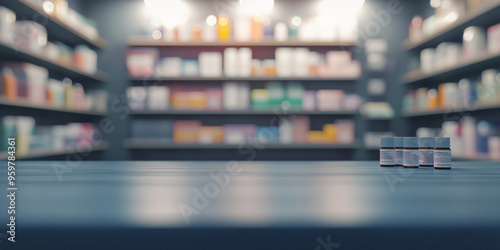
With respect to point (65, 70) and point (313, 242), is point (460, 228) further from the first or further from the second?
point (65, 70)

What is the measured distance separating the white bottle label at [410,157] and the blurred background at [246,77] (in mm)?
2553

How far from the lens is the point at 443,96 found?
3.45m

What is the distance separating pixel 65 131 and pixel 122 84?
1203 mm

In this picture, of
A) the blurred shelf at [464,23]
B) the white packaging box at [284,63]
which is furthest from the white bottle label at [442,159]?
the white packaging box at [284,63]

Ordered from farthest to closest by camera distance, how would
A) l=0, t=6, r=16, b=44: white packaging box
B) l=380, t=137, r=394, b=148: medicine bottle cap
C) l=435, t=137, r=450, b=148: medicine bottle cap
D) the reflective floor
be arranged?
l=0, t=6, r=16, b=44: white packaging box → l=380, t=137, r=394, b=148: medicine bottle cap → l=435, t=137, r=450, b=148: medicine bottle cap → the reflective floor

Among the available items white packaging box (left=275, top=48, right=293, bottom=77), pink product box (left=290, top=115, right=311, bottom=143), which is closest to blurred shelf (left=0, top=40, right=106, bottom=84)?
white packaging box (left=275, top=48, right=293, bottom=77)

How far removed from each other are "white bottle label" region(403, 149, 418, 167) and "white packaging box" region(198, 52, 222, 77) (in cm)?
322

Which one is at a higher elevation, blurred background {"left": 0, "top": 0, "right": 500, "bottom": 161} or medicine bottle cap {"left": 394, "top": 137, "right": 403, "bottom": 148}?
blurred background {"left": 0, "top": 0, "right": 500, "bottom": 161}

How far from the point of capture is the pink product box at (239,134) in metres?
4.23

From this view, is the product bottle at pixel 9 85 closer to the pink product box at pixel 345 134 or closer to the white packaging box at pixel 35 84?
the white packaging box at pixel 35 84

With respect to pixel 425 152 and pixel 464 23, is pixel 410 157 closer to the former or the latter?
pixel 425 152

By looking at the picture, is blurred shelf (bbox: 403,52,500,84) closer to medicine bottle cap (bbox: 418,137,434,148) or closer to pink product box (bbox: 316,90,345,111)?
pink product box (bbox: 316,90,345,111)

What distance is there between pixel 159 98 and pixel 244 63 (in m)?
1.12

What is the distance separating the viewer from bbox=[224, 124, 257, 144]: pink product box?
13.9ft
